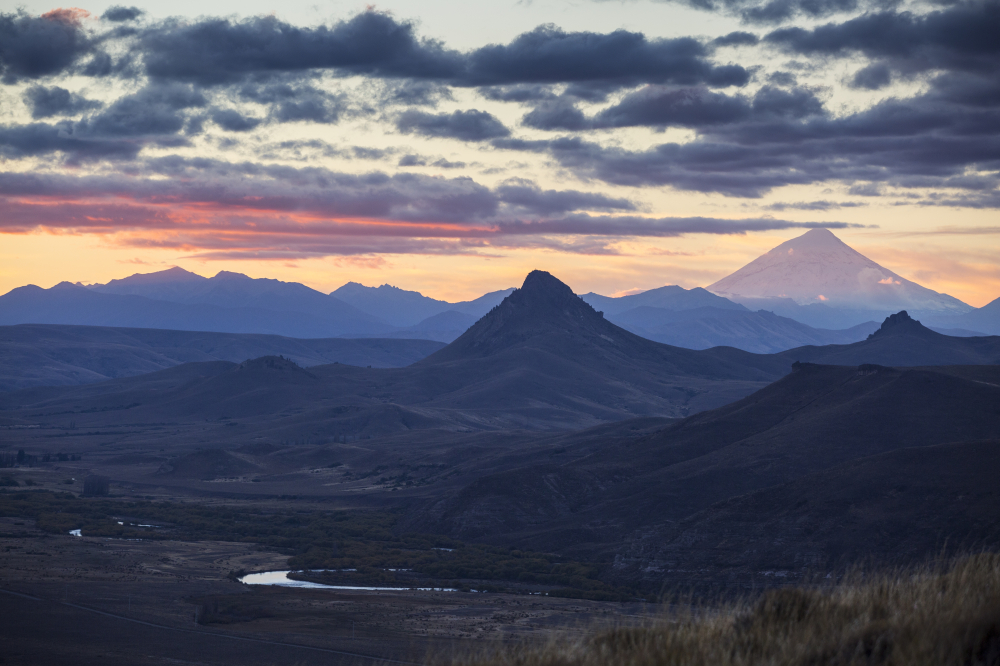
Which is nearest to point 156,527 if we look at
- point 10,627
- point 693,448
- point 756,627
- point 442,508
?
point 442,508

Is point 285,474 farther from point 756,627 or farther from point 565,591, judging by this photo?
point 756,627

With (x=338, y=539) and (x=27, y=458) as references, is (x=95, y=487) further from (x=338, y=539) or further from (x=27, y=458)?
(x=338, y=539)

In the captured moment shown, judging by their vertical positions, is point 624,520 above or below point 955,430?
below

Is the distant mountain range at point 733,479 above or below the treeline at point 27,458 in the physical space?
above

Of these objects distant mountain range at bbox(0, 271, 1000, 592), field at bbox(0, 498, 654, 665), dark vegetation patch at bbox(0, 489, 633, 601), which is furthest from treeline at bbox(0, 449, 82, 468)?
field at bbox(0, 498, 654, 665)

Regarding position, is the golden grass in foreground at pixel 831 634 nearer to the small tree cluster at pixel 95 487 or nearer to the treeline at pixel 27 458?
the small tree cluster at pixel 95 487

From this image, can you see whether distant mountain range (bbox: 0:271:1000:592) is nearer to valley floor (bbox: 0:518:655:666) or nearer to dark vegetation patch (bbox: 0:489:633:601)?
dark vegetation patch (bbox: 0:489:633:601)

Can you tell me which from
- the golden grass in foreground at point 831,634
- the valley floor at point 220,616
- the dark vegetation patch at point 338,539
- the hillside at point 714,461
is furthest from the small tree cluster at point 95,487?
the golden grass in foreground at point 831,634
